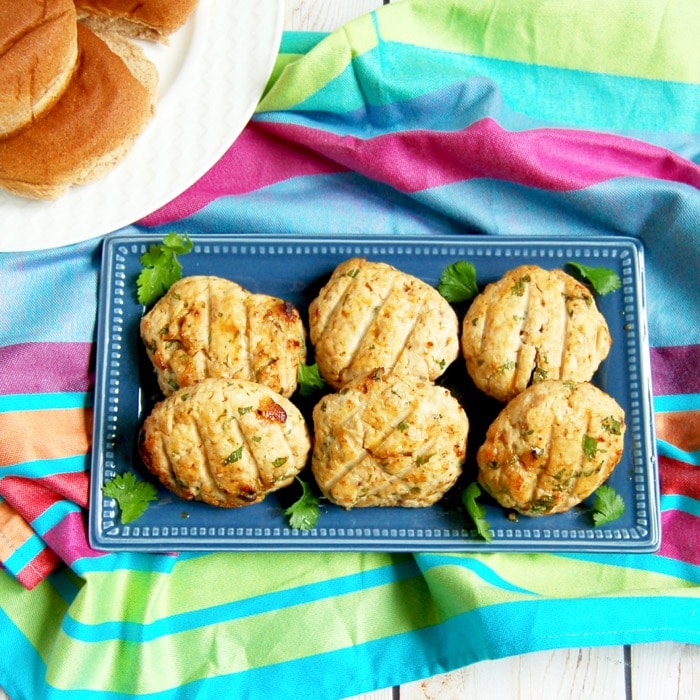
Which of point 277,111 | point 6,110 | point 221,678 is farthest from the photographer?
point 277,111

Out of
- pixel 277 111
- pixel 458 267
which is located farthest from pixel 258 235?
pixel 458 267

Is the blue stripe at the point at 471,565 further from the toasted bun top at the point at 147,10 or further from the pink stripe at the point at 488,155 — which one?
the toasted bun top at the point at 147,10

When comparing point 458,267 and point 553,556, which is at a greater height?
point 458,267

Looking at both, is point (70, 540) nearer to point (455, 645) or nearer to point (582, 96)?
point (455, 645)

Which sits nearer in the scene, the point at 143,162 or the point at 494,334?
the point at 494,334

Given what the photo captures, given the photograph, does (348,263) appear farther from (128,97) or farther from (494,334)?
(128,97)

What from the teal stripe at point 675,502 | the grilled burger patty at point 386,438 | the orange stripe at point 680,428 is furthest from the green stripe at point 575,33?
the teal stripe at point 675,502
